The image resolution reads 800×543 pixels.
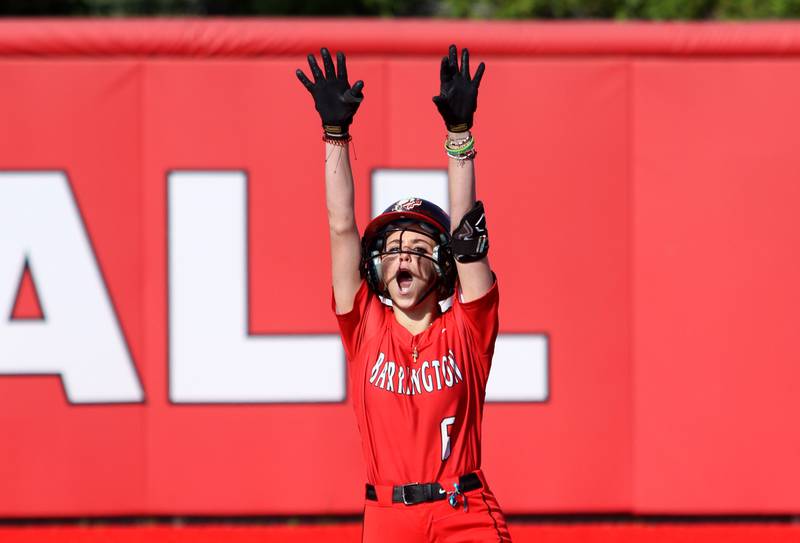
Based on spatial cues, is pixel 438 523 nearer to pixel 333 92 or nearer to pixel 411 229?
pixel 411 229

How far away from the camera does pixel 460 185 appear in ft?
11.0

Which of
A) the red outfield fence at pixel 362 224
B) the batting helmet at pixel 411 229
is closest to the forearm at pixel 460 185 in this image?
the batting helmet at pixel 411 229

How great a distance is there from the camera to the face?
11.4 ft

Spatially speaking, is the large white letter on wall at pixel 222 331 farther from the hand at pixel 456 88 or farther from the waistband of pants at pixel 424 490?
the hand at pixel 456 88

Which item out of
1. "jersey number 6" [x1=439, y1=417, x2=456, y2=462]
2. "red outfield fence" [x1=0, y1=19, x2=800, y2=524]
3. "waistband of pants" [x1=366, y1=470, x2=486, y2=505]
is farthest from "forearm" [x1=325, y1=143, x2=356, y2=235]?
"red outfield fence" [x1=0, y1=19, x2=800, y2=524]

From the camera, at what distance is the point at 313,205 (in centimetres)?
623

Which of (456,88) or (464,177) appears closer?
(456,88)

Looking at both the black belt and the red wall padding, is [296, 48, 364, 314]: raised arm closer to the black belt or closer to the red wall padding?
the black belt

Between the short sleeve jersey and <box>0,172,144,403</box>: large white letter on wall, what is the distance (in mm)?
2982

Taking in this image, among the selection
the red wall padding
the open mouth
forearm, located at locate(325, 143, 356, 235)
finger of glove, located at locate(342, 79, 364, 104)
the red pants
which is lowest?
the red wall padding

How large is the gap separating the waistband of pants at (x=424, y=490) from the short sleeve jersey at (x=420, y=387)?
23 mm

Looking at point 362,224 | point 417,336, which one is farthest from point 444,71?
point 362,224

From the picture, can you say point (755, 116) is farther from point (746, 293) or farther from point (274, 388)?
point (274, 388)

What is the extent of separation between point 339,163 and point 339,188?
0.08m
